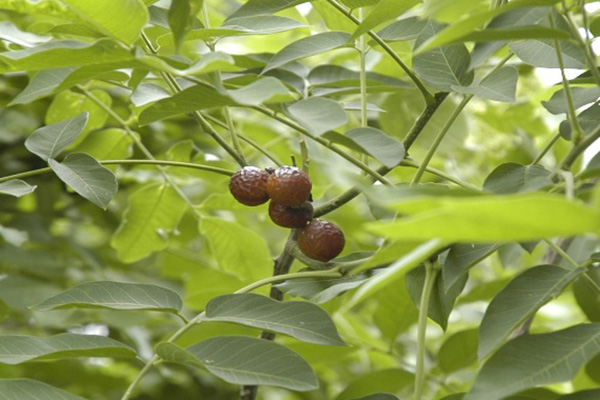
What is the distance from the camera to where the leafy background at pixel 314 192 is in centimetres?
62

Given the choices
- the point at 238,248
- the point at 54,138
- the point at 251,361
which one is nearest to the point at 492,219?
the point at 251,361

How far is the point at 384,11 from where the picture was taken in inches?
29.1

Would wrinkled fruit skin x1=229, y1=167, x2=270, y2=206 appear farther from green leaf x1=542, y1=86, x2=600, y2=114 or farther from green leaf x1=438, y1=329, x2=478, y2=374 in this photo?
green leaf x1=438, y1=329, x2=478, y2=374

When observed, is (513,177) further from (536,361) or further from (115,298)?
(115,298)

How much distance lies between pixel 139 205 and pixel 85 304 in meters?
0.56

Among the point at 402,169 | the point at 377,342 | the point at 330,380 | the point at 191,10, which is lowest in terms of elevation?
the point at 330,380

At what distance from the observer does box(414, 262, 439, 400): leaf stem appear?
69cm

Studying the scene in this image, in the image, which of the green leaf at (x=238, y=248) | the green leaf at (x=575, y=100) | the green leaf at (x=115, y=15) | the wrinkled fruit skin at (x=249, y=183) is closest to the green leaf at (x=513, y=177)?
the green leaf at (x=575, y=100)

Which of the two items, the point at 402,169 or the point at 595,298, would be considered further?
the point at 402,169

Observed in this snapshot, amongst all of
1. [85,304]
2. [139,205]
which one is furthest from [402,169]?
[85,304]

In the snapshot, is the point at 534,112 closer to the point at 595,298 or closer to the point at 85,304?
the point at 595,298

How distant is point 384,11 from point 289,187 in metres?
0.21

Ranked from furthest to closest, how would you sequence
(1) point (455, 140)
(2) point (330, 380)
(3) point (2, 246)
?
1. (2) point (330, 380)
2. (1) point (455, 140)
3. (3) point (2, 246)

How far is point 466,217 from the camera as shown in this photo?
375mm
